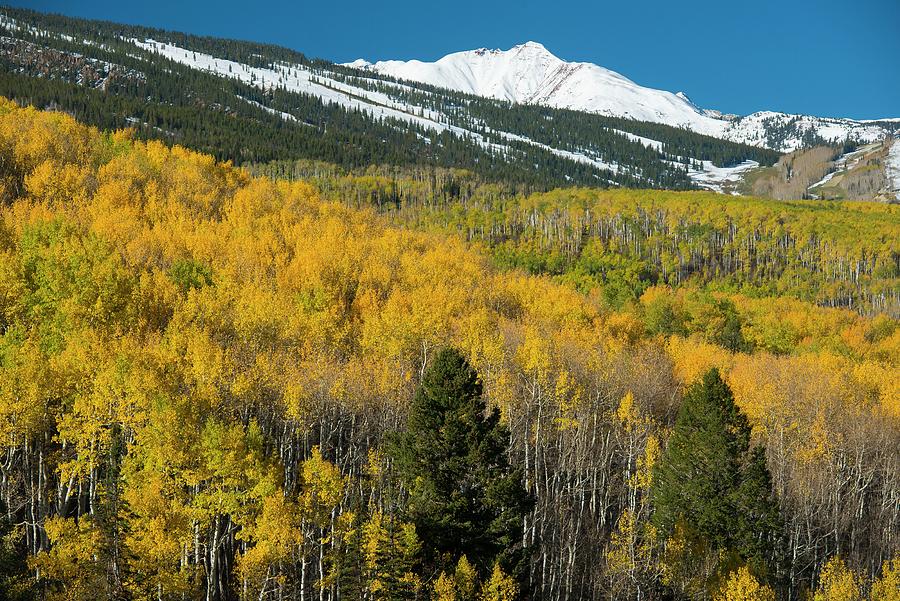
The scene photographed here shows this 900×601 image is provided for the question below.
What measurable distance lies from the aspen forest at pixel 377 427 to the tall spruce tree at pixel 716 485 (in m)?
0.18

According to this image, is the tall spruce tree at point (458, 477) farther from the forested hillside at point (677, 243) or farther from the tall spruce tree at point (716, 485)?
the forested hillside at point (677, 243)

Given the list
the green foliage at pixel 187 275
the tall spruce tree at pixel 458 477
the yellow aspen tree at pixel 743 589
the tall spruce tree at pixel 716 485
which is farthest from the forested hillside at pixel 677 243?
the tall spruce tree at pixel 458 477

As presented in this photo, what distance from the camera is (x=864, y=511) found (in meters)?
55.5

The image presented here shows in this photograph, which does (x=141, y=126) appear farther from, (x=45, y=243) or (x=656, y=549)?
(x=656, y=549)

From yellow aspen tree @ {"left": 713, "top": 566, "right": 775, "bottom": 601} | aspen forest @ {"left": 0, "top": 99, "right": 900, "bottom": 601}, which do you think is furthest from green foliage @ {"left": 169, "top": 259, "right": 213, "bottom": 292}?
yellow aspen tree @ {"left": 713, "top": 566, "right": 775, "bottom": 601}

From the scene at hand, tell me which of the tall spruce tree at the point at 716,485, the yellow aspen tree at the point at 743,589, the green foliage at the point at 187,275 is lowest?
the yellow aspen tree at the point at 743,589

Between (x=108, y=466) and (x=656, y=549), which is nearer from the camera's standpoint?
(x=108, y=466)

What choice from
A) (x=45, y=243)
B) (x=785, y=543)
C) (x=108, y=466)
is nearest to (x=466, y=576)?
(x=108, y=466)

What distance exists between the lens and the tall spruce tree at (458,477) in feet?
102

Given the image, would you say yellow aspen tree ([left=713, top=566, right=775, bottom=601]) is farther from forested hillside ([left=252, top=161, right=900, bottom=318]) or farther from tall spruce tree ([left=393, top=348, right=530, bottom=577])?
forested hillside ([left=252, top=161, right=900, bottom=318])

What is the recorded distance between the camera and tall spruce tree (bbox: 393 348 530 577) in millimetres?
Result: 31156

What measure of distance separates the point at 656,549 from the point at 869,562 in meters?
18.6

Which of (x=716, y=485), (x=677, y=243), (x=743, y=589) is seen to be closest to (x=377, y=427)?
(x=716, y=485)

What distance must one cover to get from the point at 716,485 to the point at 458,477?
746 inches
